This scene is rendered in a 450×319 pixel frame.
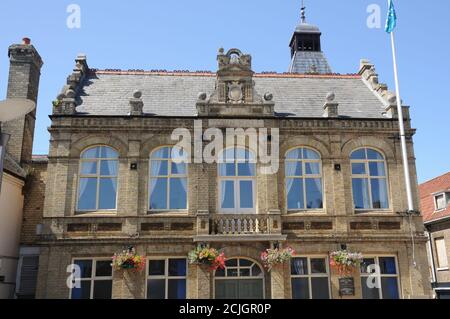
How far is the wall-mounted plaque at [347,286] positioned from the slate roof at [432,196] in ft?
32.2

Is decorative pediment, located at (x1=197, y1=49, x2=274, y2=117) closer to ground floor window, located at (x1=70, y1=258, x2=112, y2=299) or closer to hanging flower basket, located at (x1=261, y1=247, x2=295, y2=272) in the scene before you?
hanging flower basket, located at (x1=261, y1=247, x2=295, y2=272)

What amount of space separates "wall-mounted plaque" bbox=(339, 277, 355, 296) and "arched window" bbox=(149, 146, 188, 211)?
638 cm

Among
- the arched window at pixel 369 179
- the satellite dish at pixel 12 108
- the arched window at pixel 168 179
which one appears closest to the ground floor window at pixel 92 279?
the arched window at pixel 168 179

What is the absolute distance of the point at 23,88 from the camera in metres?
20.2

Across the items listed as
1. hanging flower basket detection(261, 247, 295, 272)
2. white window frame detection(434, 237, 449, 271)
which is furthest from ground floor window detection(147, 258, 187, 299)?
white window frame detection(434, 237, 449, 271)

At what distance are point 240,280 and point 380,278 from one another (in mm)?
5237

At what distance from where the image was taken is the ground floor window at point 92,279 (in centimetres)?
1648

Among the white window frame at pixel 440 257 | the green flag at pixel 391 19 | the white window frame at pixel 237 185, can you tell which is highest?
the green flag at pixel 391 19

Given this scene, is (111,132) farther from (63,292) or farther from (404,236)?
(404,236)

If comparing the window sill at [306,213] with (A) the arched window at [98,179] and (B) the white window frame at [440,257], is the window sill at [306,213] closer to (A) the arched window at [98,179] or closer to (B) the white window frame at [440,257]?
(A) the arched window at [98,179]

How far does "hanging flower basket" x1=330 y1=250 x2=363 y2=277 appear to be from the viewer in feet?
54.7
